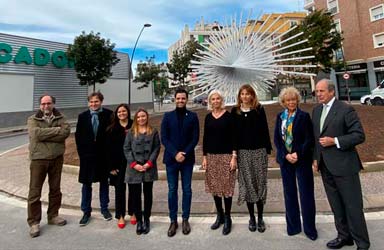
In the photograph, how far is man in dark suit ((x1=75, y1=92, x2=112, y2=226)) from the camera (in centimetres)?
395

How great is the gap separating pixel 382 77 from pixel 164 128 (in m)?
29.3

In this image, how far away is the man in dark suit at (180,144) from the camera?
3580mm

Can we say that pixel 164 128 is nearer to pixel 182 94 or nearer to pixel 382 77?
pixel 182 94

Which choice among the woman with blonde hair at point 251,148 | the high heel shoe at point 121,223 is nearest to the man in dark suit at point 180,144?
the woman with blonde hair at point 251,148

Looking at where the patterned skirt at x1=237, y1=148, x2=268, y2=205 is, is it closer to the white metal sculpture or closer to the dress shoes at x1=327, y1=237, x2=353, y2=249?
the dress shoes at x1=327, y1=237, x2=353, y2=249

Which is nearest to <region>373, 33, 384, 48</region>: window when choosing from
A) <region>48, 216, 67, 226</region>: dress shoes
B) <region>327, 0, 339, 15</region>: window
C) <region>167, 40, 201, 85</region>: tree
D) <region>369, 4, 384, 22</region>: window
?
<region>369, 4, 384, 22</region>: window

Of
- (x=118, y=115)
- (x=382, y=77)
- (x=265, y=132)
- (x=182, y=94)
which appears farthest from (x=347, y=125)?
(x=382, y=77)

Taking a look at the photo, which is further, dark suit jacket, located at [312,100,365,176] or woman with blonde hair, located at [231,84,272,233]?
woman with blonde hair, located at [231,84,272,233]

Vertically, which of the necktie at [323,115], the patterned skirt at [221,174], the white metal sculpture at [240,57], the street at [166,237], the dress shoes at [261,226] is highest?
the white metal sculpture at [240,57]

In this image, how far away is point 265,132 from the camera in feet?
11.5

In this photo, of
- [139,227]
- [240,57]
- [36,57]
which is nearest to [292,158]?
[139,227]

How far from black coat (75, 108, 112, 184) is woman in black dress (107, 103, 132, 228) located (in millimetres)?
121

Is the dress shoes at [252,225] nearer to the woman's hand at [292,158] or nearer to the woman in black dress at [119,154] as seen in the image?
the woman's hand at [292,158]

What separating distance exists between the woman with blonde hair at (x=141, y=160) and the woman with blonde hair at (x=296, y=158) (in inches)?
62.4
